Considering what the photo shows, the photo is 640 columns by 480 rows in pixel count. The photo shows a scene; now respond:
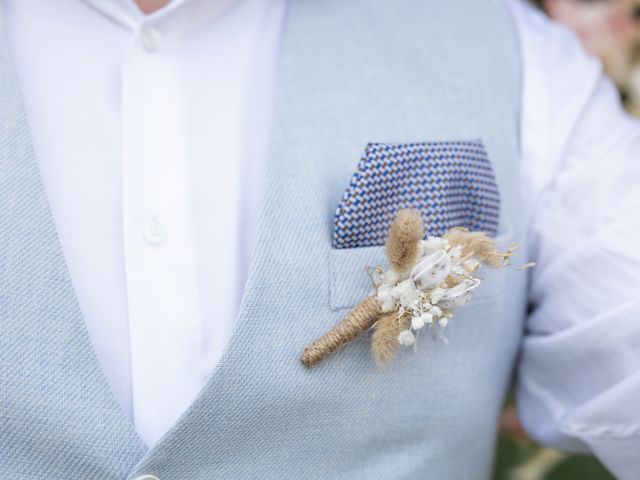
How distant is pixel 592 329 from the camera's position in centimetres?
90

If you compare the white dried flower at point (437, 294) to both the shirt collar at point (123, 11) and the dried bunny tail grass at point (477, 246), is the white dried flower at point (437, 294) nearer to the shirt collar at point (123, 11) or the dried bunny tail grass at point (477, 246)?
the dried bunny tail grass at point (477, 246)

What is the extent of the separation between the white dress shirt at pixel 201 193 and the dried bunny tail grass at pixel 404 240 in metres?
0.18

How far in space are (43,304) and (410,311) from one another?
34cm

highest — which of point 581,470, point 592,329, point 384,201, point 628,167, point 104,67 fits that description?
point 104,67

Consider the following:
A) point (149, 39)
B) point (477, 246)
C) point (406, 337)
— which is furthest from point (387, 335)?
point (149, 39)

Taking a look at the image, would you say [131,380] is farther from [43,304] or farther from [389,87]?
[389,87]

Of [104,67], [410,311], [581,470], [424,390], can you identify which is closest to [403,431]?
[424,390]

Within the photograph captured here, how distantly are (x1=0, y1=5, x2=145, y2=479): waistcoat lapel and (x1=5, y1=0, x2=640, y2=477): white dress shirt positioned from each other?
59 mm

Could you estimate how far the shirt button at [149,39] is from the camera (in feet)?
2.79

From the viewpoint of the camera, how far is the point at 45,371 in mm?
703

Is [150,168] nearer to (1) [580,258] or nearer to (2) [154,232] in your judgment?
(2) [154,232]

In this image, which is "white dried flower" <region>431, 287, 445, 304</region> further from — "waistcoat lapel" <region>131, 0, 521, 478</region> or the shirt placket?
the shirt placket

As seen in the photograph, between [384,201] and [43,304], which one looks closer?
[43,304]

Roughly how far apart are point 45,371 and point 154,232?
0.18 meters
